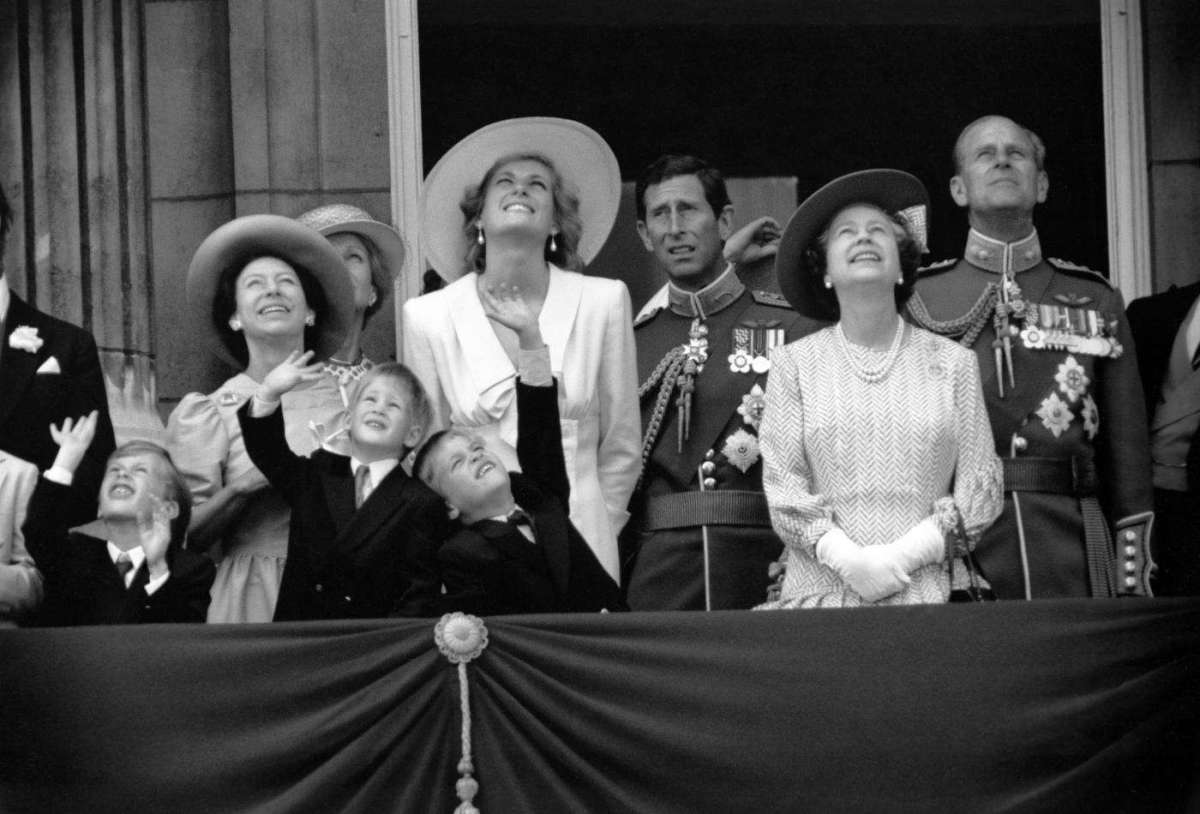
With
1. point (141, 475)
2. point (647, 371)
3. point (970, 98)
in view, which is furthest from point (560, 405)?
point (970, 98)

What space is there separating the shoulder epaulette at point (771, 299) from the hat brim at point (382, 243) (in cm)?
106

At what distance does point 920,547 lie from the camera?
23.1 ft

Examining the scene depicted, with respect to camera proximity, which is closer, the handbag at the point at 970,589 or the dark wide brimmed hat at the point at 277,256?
the handbag at the point at 970,589

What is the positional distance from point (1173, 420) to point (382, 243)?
7.70 feet

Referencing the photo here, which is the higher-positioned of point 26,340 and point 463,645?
→ point 26,340

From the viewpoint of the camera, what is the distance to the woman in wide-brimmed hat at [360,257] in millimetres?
8039

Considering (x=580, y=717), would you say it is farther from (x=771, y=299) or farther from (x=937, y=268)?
(x=937, y=268)

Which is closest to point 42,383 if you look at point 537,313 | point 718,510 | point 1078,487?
point 537,313

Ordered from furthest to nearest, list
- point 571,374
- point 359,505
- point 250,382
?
point 250,382 → point 571,374 → point 359,505

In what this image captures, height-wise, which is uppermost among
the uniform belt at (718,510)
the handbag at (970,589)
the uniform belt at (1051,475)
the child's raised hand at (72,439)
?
the child's raised hand at (72,439)

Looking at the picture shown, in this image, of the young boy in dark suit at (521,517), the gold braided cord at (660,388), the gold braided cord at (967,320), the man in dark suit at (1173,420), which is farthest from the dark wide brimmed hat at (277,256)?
the man in dark suit at (1173,420)

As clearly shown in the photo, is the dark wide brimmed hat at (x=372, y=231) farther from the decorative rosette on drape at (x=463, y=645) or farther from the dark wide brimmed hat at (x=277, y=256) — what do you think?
the decorative rosette on drape at (x=463, y=645)

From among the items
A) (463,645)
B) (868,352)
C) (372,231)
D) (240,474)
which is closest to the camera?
(463,645)

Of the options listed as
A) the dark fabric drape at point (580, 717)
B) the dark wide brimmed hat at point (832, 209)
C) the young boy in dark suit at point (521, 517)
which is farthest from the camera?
the dark wide brimmed hat at point (832, 209)
